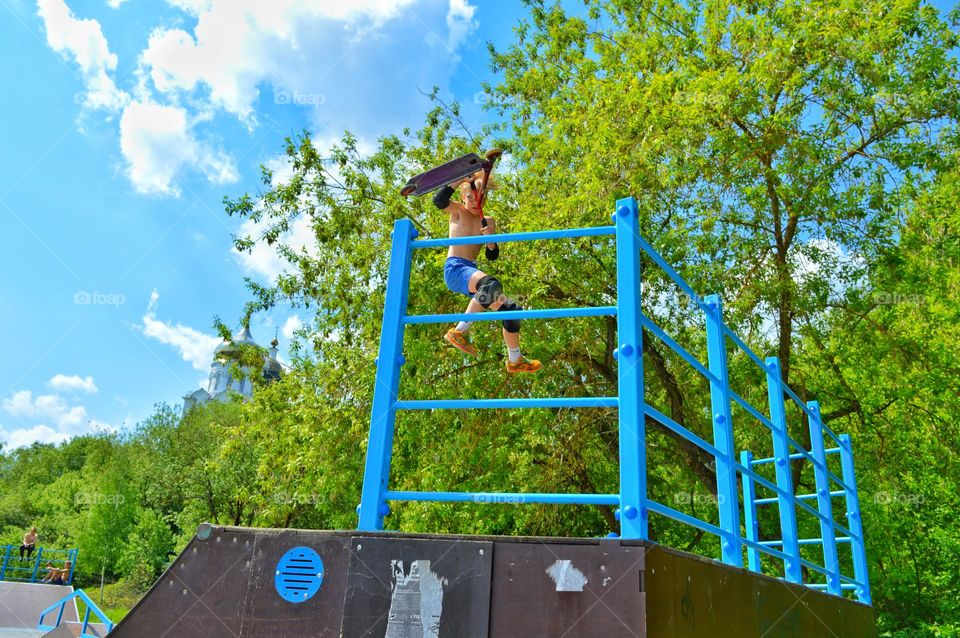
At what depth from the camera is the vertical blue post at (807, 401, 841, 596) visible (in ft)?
19.0

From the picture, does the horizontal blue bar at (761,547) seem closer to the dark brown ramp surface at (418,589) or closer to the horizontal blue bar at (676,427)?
the horizontal blue bar at (676,427)

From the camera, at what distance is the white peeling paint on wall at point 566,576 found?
2279mm

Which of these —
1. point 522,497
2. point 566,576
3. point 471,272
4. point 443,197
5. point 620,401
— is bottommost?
point 566,576

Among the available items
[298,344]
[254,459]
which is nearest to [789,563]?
[298,344]

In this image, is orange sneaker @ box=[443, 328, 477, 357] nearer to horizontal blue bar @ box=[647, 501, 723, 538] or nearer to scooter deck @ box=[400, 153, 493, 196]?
scooter deck @ box=[400, 153, 493, 196]

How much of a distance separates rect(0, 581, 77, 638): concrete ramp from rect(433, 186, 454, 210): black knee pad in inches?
640

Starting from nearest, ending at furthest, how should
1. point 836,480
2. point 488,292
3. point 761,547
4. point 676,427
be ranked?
point 676,427 → point 761,547 → point 488,292 → point 836,480

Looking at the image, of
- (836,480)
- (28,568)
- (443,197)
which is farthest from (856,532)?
(28,568)

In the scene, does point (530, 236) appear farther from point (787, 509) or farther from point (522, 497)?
point (787, 509)

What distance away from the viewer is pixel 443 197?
4445 mm

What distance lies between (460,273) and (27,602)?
17.7m

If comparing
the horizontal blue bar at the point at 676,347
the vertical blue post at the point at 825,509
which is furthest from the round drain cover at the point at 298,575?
the vertical blue post at the point at 825,509

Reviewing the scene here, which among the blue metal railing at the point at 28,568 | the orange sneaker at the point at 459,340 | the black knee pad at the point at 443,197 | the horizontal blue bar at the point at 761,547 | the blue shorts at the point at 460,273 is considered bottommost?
the horizontal blue bar at the point at 761,547

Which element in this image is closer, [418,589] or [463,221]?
[418,589]
